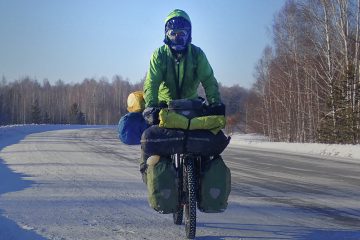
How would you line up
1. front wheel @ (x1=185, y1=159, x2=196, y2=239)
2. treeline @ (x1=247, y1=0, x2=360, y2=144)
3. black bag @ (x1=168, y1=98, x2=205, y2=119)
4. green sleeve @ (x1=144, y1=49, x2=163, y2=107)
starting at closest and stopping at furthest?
front wheel @ (x1=185, y1=159, x2=196, y2=239), black bag @ (x1=168, y1=98, x2=205, y2=119), green sleeve @ (x1=144, y1=49, x2=163, y2=107), treeline @ (x1=247, y1=0, x2=360, y2=144)

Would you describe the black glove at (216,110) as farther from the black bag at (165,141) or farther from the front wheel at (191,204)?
the front wheel at (191,204)

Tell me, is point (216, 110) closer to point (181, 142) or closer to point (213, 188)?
point (181, 142)

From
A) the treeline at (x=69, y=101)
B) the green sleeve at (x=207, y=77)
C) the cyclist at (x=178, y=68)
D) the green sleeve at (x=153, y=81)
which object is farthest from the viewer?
the treeline at (x=69, y=101)

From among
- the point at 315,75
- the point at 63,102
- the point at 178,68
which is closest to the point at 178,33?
the point at 178,68

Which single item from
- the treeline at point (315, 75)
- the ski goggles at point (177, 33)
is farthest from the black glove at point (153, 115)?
the treeline at point (315, 75)

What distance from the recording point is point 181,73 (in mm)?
4750

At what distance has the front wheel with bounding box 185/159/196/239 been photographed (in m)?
4.12

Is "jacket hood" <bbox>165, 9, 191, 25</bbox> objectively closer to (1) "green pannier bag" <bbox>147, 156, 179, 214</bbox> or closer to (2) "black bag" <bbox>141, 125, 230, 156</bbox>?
(2) "black bag" <bbox>141, 125, 230, 156</bbox>

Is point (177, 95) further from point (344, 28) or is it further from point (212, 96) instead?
point (344, 28)

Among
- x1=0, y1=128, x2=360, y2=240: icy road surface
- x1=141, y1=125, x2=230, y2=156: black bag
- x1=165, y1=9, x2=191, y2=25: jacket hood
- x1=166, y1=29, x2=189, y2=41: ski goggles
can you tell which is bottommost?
x1=0, y1=128, x2=360, y2=240: icy road surface

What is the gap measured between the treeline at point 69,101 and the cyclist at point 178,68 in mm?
81230

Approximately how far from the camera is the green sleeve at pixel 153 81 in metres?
4.50

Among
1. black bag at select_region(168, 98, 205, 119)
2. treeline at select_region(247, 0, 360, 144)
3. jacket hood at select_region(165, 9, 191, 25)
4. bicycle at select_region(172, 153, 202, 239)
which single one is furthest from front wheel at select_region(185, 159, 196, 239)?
treeline at select_region(247, 0, 360, 144)

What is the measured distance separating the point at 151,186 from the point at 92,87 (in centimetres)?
11908
